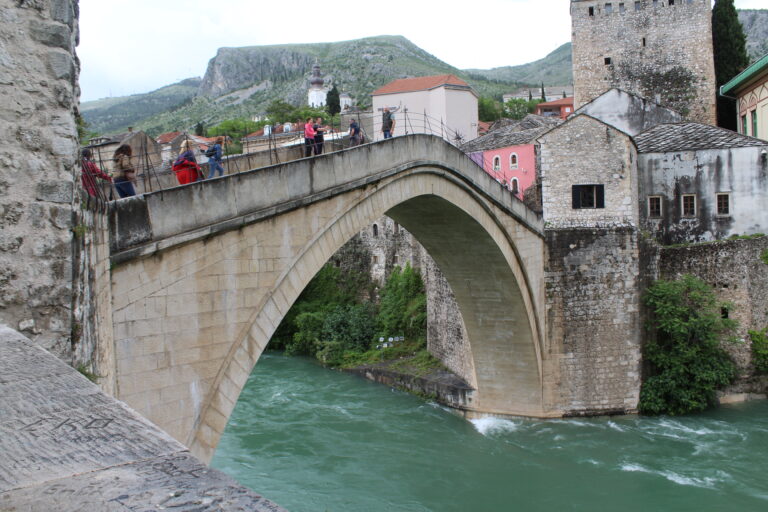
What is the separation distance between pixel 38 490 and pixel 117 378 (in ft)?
14.8

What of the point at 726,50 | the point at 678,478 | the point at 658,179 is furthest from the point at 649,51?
the point at 678,478

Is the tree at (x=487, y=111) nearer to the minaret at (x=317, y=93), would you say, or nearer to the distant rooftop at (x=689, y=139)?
the minaret at (x=317, y=93)

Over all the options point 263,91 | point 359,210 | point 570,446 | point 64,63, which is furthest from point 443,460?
point 263,91

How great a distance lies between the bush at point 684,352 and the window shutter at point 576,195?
232cm

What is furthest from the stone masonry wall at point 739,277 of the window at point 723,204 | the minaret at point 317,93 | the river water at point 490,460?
the minaret at point 317,93

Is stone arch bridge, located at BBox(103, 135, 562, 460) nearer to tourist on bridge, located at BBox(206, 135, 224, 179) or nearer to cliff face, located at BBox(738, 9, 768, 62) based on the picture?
tourist on bridge, located at BBox(206, 135, 224, 179)

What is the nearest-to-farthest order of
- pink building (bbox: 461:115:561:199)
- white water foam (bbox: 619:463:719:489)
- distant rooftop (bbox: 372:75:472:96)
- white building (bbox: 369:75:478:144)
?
white water foam (bbox: 619:463:719:489) → pink building (bbox: 461:115:561:199) → white building (bbox: 369:75:478:144) → distant rooftop (bbox: 372:75:472:96)

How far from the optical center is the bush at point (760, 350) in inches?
602

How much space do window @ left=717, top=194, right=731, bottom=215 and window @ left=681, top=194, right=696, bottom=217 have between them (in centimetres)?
51

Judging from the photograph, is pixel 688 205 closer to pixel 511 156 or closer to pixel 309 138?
pixel 511 156

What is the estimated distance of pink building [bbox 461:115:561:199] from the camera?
771 inches

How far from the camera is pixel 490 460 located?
528 inches

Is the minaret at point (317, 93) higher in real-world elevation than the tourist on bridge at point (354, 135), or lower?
higher

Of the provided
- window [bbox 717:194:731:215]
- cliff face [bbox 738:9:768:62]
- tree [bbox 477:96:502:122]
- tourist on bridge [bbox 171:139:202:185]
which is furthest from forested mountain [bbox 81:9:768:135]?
tourist on bridge [bbox 171:139:202:185]
